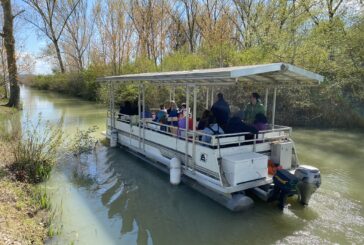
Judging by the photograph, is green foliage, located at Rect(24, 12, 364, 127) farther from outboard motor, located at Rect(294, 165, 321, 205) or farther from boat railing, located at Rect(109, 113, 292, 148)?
outboard motor, located at Rect(294, 165, 321, 205)

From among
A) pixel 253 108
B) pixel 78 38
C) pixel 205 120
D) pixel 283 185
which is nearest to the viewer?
pixel 283 185

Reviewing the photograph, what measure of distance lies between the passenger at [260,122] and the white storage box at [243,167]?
1316mm

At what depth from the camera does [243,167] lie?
5910 mm

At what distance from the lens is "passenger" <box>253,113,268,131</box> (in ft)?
24.2

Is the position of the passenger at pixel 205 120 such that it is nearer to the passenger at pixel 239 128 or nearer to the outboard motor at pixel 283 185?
the passenger at pixel 239 128

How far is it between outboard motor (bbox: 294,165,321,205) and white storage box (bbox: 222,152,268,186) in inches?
27.4

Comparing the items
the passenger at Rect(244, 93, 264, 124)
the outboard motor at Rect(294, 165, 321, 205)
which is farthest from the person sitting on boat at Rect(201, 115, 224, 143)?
the outboard motor at Rect(294, 165, 321, 205)

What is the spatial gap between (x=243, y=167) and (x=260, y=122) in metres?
1.96

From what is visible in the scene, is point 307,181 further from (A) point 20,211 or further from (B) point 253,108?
(A) point 20,211

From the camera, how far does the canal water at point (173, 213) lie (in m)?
5.13

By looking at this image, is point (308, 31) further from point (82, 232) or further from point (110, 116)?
point (82, 232)

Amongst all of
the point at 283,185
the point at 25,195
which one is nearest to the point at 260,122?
the point at 283,185

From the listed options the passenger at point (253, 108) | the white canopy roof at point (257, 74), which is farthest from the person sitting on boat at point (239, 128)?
A: the passenger at point (253, 108)

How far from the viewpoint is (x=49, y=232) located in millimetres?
4914
